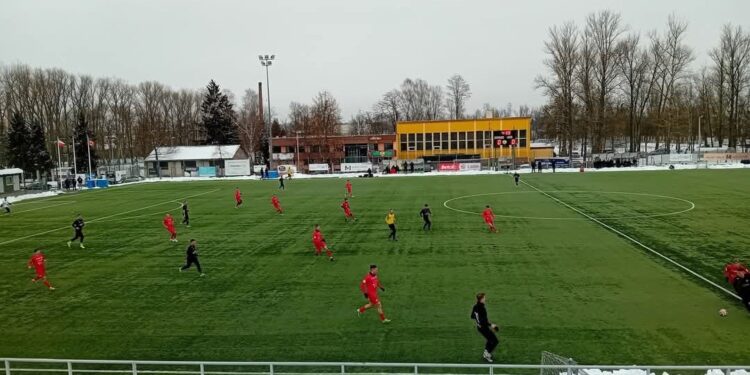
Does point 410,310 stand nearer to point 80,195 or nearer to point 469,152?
point 80,195

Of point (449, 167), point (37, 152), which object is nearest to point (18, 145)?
point (37, 152)

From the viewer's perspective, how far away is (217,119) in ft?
328

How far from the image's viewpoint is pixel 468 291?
602 inches

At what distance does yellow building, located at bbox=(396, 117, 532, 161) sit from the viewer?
3184 inches

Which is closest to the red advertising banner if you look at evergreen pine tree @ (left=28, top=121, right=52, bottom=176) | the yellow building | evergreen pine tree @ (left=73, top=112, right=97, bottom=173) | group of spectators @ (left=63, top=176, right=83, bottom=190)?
the yellow building

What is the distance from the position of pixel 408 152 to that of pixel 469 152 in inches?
393

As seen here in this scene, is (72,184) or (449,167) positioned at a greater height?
(449,167)

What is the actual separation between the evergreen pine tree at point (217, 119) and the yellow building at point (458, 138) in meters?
Answer: 37.5

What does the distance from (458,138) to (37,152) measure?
2386 inches

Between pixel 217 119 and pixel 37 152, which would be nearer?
pixel 37 152

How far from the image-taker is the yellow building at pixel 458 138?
80.9 metres

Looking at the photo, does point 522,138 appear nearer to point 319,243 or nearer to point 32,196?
point 32,196

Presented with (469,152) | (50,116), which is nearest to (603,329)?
(469,152)

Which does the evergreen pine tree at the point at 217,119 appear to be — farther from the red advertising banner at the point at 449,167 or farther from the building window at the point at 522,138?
the building window at the point at 522,138
